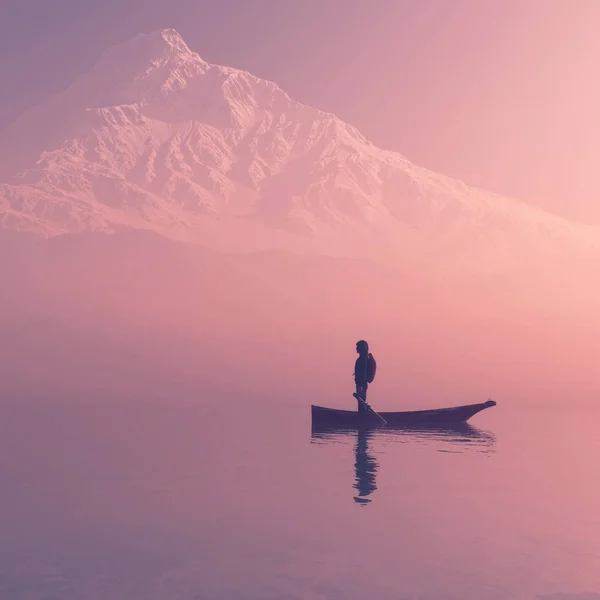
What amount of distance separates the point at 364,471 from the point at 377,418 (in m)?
15.1

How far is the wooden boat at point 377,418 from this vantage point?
37.5 meters

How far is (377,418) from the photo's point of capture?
125 feet

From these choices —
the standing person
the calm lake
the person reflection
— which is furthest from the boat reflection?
the standing person

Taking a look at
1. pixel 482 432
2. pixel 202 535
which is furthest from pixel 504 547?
pixel 482 432

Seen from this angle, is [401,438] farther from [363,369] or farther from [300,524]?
[300,524]

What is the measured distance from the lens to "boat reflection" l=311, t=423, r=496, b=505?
1006 inches

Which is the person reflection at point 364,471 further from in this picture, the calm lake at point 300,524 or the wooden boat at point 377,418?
the wooden boat at point 377,418

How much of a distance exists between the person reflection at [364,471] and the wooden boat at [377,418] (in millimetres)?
3324

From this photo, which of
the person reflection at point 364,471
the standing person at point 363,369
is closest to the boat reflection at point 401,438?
the person reflection at point 364,471

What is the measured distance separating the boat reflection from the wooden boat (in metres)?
0.40

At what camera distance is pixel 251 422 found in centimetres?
5028

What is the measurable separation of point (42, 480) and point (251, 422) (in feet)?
95.2

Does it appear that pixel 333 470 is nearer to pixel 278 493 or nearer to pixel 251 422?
pixel 278 493

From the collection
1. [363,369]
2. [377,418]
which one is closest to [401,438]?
[377,418]
